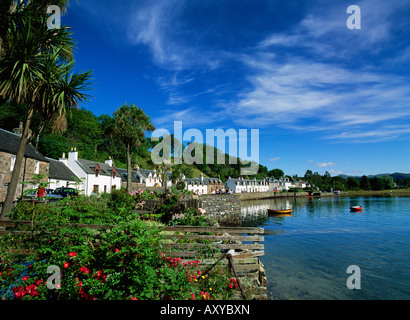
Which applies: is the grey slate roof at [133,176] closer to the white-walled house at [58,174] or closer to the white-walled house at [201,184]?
the white-walled house at [58,174]

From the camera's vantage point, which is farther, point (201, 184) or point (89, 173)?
point (201, 184)

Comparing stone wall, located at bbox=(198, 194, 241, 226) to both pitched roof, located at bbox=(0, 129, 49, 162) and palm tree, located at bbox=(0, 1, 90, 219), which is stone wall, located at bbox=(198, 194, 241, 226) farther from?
palm tree, located at bbox=(0, 1, 90, 219)

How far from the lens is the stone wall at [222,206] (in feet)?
113

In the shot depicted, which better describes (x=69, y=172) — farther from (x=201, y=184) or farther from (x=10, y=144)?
(x=201, y=184)

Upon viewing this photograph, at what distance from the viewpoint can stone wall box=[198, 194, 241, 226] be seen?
34375 mm

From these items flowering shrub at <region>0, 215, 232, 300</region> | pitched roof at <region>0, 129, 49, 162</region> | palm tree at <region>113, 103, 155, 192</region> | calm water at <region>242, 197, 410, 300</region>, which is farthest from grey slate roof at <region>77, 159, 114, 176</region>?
flowering shrub at <region>0, 215, 232, 300</region>

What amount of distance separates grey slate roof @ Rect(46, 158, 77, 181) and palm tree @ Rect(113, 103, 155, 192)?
9.81 metres

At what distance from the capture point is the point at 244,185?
370 feet

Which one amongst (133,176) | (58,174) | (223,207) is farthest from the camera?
(133,176)

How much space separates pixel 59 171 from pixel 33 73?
27501 millimetres

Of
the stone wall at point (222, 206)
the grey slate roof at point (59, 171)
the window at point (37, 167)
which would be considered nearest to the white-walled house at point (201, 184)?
the stone wall at point (222, 206)

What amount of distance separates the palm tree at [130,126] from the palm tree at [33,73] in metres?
18.0

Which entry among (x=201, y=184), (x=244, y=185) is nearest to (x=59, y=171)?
(x=201, y=184)

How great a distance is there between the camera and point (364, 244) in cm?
1994
